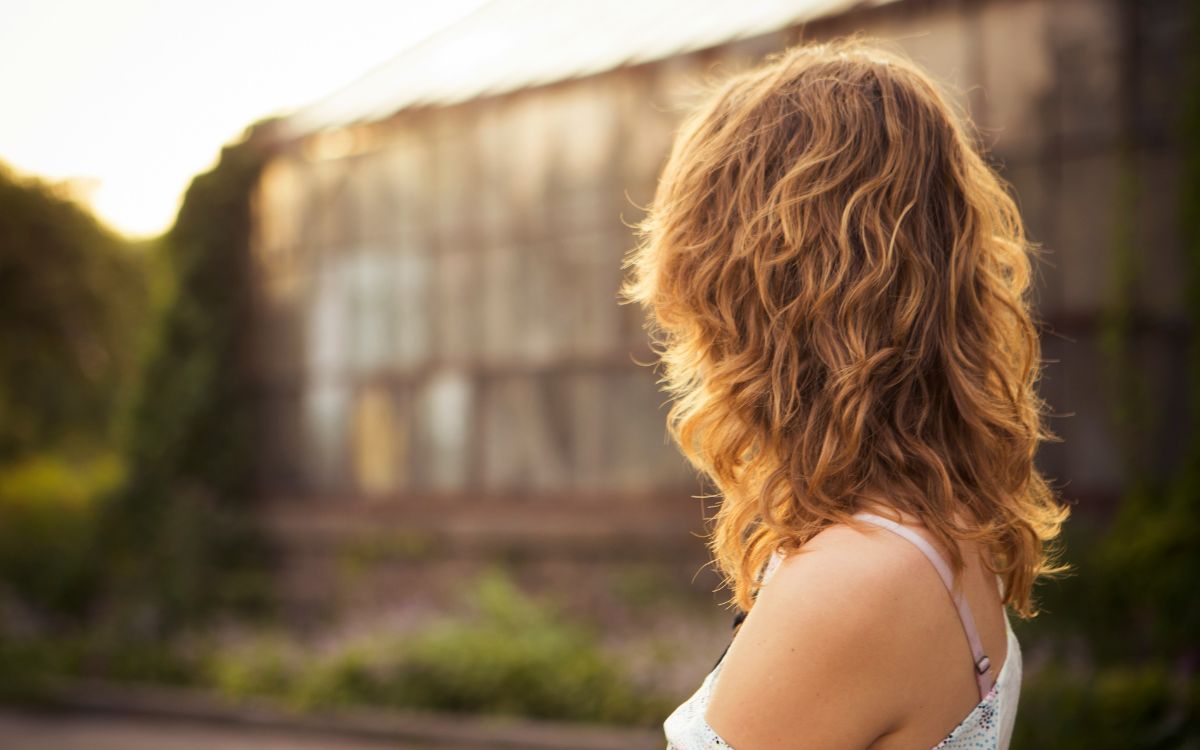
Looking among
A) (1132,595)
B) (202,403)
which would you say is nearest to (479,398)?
(202,403)

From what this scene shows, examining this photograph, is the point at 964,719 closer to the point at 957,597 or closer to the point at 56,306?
the point at 957,597

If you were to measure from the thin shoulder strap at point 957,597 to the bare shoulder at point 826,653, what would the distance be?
0.11 ft

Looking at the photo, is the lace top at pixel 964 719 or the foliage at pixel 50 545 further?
the foliage at pixel 50 545

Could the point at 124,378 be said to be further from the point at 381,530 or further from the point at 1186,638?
the point at 1186,638

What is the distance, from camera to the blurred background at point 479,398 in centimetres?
701

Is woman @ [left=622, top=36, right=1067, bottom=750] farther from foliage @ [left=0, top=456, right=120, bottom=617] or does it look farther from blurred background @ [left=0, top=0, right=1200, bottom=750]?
foliage @ [left=0, top=456, right=120, bottom=617]

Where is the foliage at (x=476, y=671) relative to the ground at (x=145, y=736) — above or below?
above

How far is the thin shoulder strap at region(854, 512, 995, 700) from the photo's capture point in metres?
1.34

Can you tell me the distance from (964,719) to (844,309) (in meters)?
0.55

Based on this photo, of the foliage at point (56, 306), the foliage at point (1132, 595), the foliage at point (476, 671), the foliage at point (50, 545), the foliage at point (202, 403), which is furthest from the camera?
the foliage at point (56, 306)

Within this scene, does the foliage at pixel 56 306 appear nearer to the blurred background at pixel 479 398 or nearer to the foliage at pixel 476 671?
the blurred background at pixel 479 398

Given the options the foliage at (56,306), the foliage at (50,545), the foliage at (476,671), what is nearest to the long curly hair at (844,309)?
the foliage at (476,671)

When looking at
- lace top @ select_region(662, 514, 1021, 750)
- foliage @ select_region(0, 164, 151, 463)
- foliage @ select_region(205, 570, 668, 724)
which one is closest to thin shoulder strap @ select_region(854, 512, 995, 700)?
lace top @ select_region(662, 514, 1021, 750)

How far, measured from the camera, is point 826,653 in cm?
126
